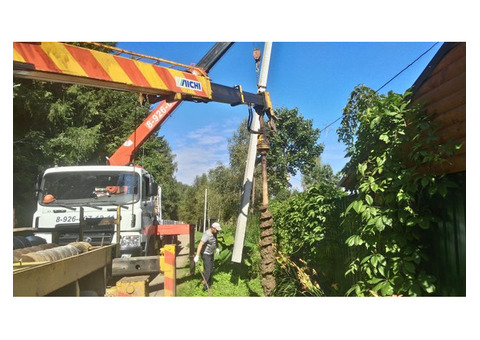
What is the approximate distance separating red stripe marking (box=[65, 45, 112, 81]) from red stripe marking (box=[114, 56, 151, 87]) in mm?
185

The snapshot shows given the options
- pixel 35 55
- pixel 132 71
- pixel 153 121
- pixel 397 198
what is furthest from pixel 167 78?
pixel 397 198

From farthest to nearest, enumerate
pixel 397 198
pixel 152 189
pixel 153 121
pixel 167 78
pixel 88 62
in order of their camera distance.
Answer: pixel 152 189 → pixel 153 121 → pixel 167 78 → pixel 88 62 → pixel 397 198

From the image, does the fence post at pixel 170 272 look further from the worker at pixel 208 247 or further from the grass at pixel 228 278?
the worker at pixel 208 247

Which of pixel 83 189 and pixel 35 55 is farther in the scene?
pixel 83 189

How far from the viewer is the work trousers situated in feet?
13.5

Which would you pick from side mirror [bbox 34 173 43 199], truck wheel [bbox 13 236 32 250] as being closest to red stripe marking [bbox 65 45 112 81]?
side mirror [bbox 34 173 43 199]

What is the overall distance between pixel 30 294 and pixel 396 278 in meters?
2.52

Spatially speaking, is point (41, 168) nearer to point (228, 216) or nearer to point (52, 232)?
point (52, 232)

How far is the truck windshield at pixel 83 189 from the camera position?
12.5 ft

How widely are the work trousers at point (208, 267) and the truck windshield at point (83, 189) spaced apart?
115 centimetres

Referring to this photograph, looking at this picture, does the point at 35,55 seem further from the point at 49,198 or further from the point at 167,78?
the point at 49,198

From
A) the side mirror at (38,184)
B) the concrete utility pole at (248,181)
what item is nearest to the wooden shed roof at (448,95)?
the concrete utility pole at (248,181)

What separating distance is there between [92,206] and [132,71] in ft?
4.70

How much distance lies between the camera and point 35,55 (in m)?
3.02
